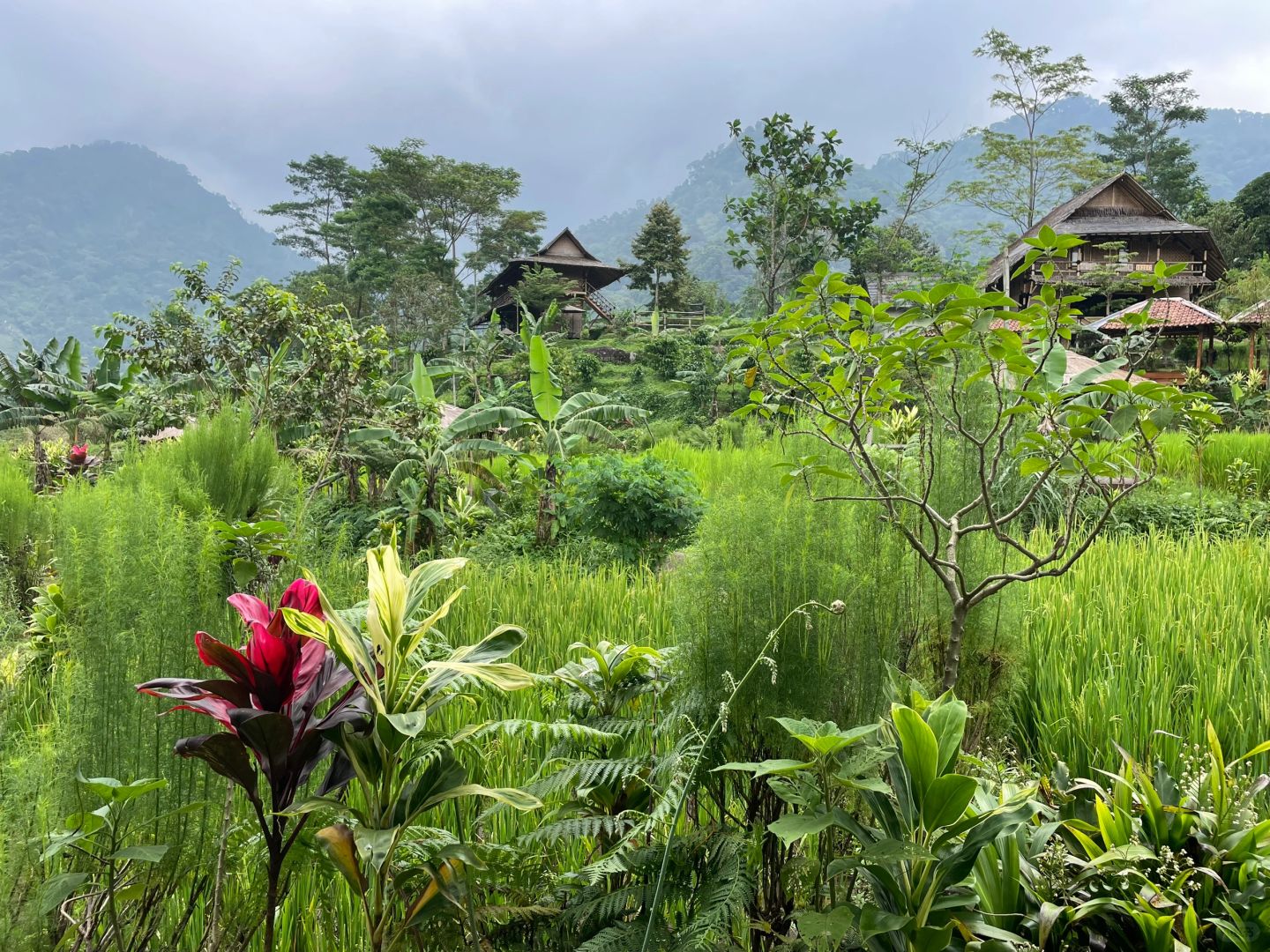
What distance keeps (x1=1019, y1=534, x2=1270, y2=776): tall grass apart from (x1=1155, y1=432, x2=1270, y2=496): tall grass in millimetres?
5842

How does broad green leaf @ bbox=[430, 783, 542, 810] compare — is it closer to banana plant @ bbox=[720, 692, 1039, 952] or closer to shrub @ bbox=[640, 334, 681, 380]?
banana plant @ bbox=[720, 692, 1039, 952]

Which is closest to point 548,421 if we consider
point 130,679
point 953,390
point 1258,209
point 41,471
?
point 41,471

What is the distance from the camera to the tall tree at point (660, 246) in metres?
28.8

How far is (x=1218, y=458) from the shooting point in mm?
8961

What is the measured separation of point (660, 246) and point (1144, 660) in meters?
27.9

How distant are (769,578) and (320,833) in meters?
1.00

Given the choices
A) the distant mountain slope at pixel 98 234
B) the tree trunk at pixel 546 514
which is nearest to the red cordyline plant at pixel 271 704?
the tree trunk at pixel 546 514

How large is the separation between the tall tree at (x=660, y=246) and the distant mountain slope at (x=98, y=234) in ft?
258

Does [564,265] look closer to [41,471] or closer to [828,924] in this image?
[41,471]

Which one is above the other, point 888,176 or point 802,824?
point 888,176

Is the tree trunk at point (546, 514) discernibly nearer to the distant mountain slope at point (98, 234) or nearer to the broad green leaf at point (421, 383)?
the broad green leaf at point (421, 383)

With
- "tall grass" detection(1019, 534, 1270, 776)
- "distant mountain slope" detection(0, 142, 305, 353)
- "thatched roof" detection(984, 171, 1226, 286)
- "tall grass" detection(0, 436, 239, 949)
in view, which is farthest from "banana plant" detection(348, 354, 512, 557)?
"distant mountain slope" detection(0, 142, 305, 353)

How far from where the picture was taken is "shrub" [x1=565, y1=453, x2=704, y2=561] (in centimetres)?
612

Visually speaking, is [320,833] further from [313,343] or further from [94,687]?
[313,343]
